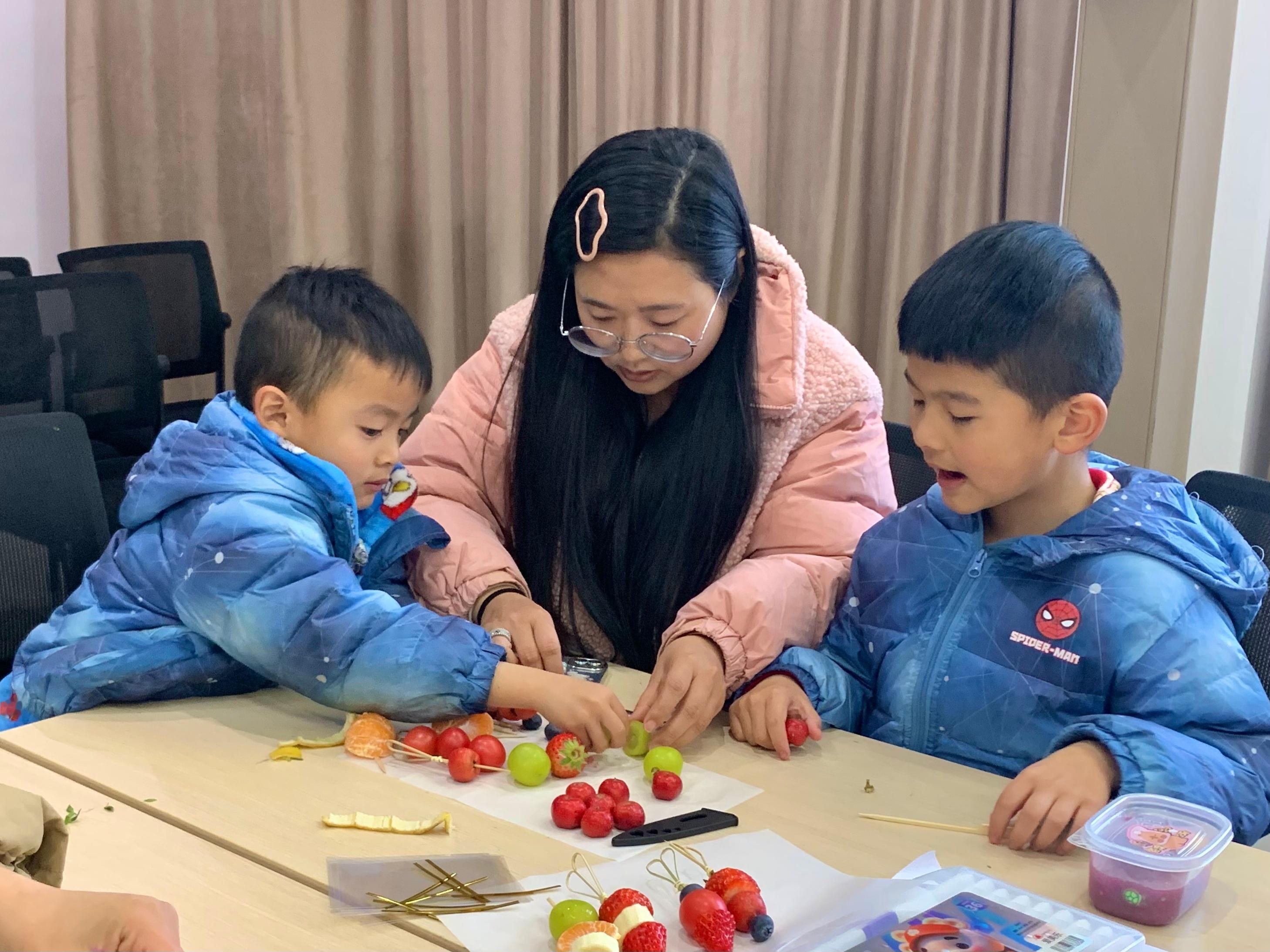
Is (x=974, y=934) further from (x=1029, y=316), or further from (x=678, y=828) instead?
(x=1029, y=316)

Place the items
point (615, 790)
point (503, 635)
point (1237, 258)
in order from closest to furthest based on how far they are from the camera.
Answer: point (615, 790)
point (503, 635)
point (1237, 258)

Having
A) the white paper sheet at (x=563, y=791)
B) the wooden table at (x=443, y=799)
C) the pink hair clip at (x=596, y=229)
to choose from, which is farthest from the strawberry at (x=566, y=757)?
the pink hair clip at (x=596, y=229)

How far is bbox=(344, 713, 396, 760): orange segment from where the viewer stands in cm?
140

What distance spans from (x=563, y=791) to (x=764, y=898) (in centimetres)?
29

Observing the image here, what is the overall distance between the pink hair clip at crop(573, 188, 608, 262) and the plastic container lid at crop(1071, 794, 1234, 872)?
0.93 meters

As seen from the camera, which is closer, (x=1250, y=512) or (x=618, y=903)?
(x=618, y=903)

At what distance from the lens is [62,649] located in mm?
1536

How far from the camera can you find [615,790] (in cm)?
128

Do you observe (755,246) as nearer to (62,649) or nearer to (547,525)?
(547,525)

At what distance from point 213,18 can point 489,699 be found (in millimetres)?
3884

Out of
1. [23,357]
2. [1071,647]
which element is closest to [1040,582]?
[1071,647]

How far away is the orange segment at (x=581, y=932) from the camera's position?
1.01 m

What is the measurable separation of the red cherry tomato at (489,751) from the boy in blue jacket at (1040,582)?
0.95 ft

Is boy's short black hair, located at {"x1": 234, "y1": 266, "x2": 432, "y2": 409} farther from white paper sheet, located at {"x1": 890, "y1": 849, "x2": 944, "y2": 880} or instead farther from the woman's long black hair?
white paper sheet, located at {"x1": 890, "y1": 849, "x2": 944, "y2": 880}
